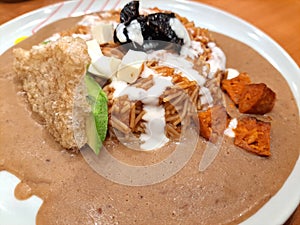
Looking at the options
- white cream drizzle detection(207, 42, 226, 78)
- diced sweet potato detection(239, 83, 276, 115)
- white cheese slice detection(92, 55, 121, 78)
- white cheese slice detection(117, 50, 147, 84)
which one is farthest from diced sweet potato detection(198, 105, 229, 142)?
white cheese slice detection(92, 55, 121, 78)

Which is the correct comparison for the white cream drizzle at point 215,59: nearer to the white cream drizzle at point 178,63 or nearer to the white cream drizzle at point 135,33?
the white cream drizzle at point 178,63

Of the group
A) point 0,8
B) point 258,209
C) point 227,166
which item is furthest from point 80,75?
point 0,8

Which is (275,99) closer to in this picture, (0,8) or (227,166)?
(227,166)

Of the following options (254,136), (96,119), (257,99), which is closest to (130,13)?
(96,119)

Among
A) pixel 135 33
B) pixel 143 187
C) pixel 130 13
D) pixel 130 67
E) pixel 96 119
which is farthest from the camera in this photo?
pixel 130 13

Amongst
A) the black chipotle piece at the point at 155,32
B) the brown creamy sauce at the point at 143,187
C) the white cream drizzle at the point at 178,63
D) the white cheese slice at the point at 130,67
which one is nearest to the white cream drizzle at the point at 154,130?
the brown creamy sauce at the point at 143,187

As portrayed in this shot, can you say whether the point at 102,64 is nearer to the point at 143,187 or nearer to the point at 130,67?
the point at 130,67
